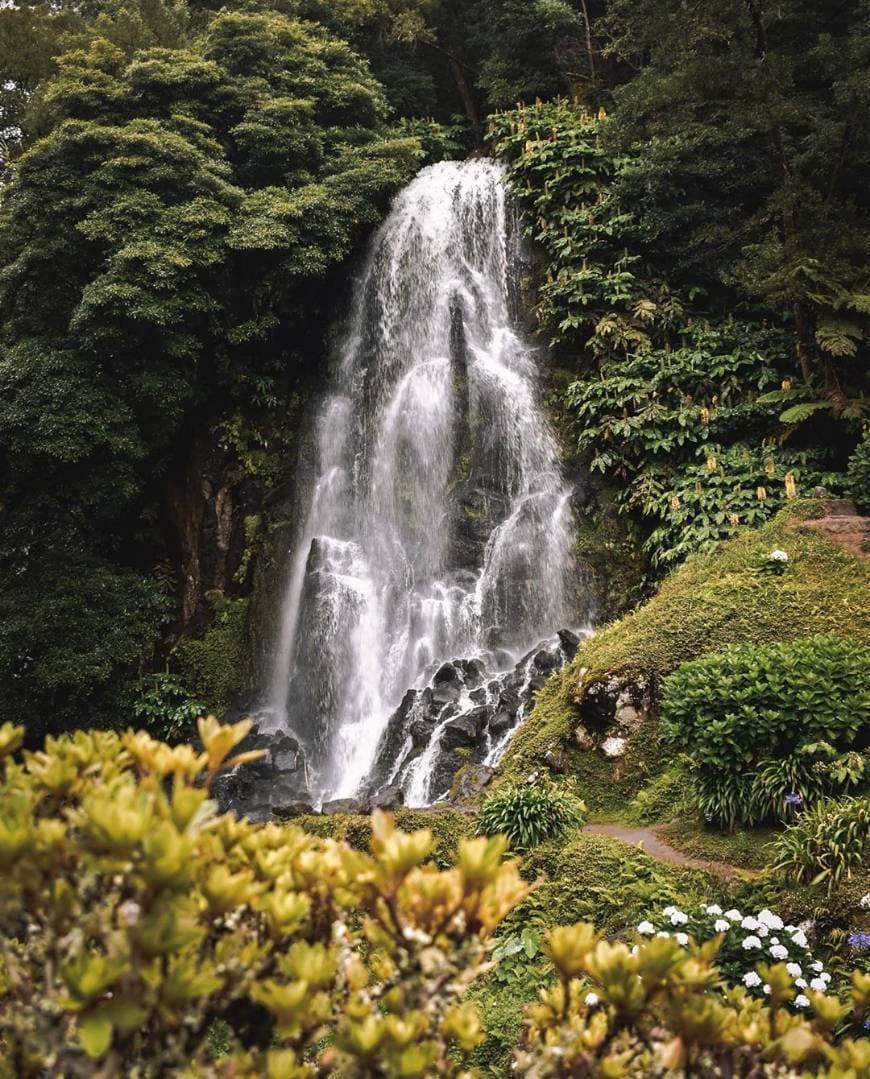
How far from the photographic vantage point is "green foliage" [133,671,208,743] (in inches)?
532

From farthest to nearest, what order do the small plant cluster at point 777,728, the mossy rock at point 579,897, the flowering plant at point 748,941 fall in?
the small plant cluster at point 777,728 < the mossy rock at point 579,897 < the flowering plant at point 748,941

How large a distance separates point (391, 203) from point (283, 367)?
4540mm

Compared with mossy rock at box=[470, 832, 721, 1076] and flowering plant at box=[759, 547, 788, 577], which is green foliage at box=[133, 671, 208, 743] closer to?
mossy rock at box=[470, 832, 721, 1076]

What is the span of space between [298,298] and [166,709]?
9343mm

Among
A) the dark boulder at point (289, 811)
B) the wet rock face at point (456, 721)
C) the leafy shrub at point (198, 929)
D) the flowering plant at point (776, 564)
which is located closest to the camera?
the leafy shrub at point (198, 929)

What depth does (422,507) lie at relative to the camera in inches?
Result: 559

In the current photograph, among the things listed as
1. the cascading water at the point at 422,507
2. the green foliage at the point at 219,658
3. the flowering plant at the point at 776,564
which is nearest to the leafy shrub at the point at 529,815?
the flowering plant at the point at 776,564

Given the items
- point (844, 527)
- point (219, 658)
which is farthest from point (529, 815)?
point (219, 658)

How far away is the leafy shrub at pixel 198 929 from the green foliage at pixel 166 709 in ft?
41.6

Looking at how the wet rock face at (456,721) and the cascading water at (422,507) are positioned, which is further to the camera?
the cascading water at (422,507)

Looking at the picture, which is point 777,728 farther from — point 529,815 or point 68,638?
point 68,638

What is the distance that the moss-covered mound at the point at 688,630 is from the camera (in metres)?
6.91

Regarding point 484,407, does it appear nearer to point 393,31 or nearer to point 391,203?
point 391,203

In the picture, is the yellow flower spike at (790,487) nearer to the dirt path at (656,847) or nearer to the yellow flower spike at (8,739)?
the dirt path at (656,847)
